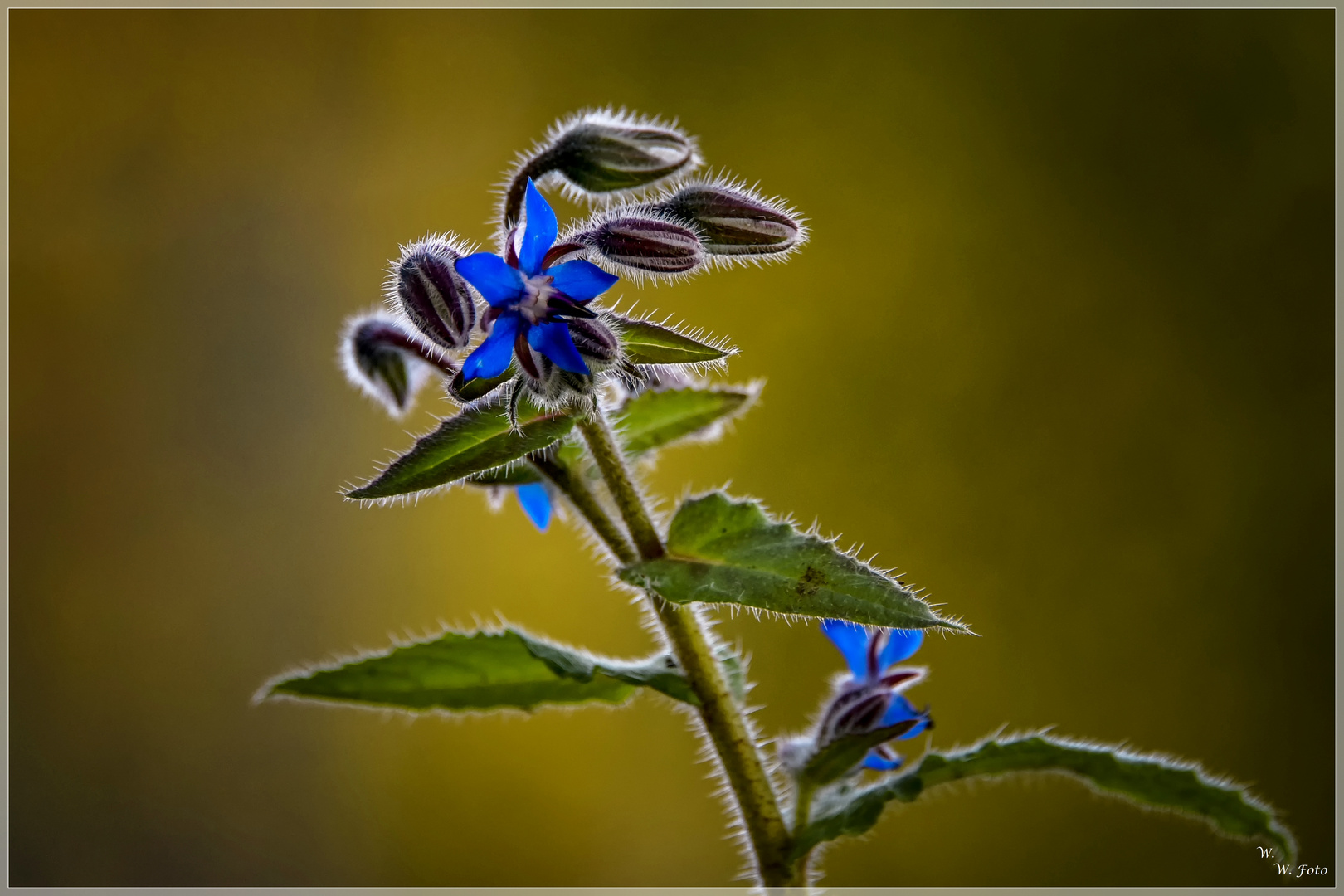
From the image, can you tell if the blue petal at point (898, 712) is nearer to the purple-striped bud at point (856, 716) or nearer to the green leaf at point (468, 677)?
the purple-striped bud at point (856, 716)

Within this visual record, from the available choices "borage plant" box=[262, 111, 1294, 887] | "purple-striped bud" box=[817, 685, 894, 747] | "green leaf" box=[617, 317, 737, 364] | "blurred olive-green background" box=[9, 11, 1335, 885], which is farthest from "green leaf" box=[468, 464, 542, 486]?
"blurred olive-green background" box=[9, 11, 1335, 885]

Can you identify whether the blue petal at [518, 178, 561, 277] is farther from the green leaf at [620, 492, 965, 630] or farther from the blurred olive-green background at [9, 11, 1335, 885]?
the blurred olive-green background at [9, 11, 1335, 885]

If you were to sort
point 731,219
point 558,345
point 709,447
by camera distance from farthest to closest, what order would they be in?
point 709,447, point 731,219, point 558,345

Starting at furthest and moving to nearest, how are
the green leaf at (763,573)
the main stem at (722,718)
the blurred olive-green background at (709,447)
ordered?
the blurred olive-green background at (709,447) → the main stem at (722,718) → the green leaf at (763,573)

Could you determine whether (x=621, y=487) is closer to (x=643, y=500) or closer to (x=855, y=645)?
(x=643, y=500)

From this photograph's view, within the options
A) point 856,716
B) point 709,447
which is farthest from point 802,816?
point 709,447

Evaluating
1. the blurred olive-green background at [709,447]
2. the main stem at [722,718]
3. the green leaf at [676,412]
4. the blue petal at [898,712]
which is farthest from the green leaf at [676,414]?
the blurred olive-green background at [709,447]
